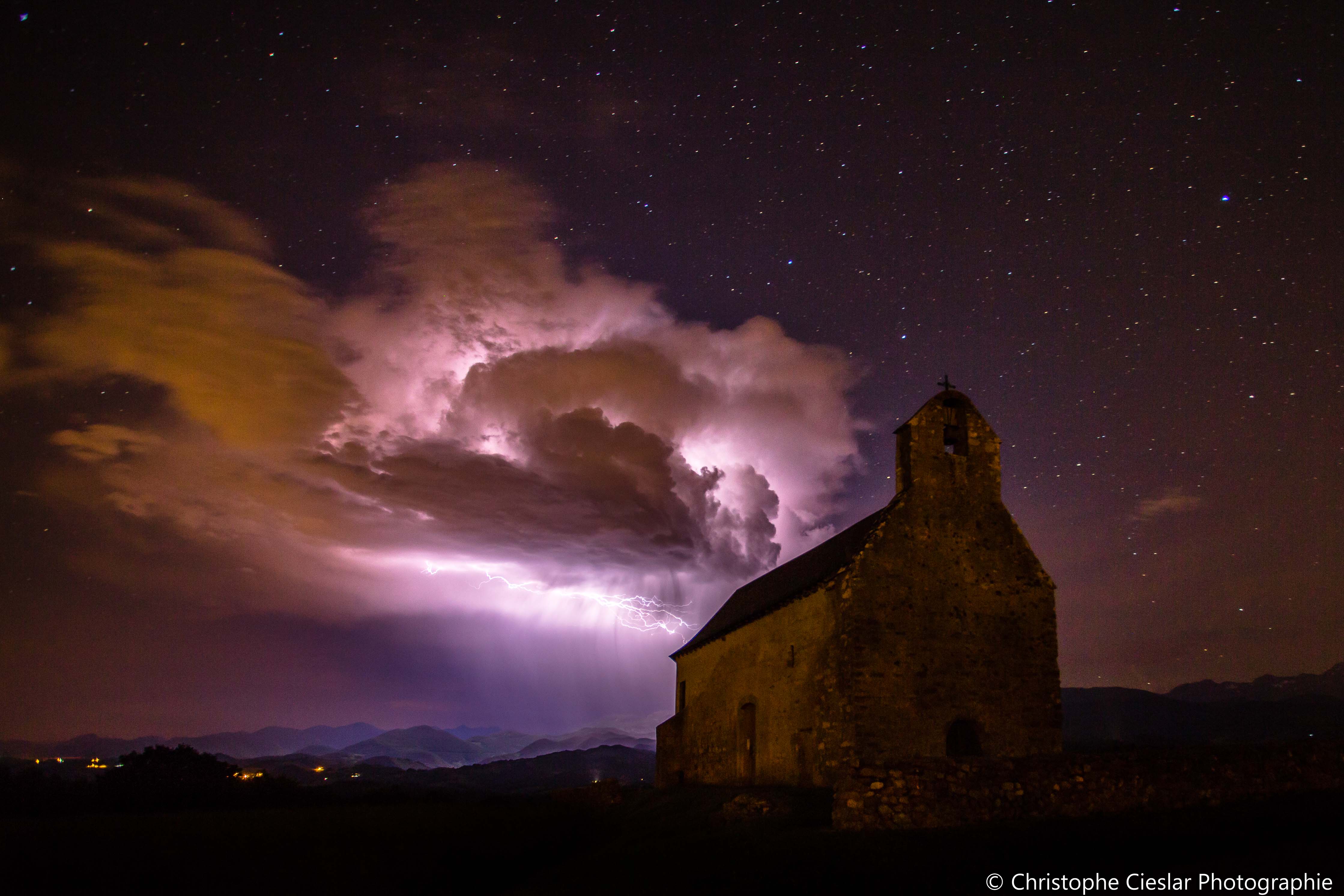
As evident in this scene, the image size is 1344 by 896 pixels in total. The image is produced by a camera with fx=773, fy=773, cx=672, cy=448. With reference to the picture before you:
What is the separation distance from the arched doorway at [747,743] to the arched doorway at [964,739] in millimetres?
6752

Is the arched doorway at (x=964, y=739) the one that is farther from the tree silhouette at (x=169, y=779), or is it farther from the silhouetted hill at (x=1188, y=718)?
the silhouetted hill at (x=1188, y=718)

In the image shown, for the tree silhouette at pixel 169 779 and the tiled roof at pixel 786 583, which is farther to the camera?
the tree silhouette at pixel 169 779

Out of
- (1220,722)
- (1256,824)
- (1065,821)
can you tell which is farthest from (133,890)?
(1220,722)

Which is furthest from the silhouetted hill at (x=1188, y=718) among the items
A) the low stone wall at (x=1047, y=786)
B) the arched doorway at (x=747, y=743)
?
the low stone wall at (x=1047, y=786)

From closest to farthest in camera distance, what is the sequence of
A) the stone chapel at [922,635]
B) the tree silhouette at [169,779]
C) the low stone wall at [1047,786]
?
the low stone wall at [1047,786], the stone chapel at [922,635], the tree silhouette at [169,779]

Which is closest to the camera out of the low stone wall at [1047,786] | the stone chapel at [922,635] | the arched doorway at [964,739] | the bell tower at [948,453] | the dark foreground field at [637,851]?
the dark foreground field at [637,851]

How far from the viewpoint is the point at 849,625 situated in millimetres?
20484

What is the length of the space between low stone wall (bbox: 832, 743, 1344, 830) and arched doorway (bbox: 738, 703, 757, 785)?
11.4 metres

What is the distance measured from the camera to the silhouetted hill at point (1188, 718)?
4213 inches

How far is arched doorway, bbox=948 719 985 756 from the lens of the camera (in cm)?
2091

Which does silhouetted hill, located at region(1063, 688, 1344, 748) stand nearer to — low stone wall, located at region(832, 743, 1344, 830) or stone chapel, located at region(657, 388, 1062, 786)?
stone chapel, located at region(657, 388, 1062, 786)

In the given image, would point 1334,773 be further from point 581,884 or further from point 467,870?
point 467,870

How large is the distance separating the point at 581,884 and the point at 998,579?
1432 cm

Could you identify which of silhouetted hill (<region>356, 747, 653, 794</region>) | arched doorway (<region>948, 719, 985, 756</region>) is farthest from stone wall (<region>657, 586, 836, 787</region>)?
silhouetted hill (<region>356, 747, 653, 794</region>)
